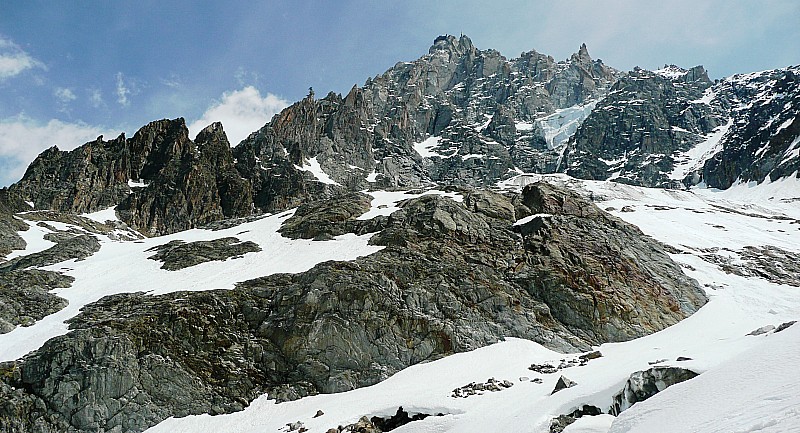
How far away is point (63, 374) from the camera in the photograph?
25734 millimetres

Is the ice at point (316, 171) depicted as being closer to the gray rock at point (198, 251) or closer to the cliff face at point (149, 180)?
the cliff face at point (149, 180)

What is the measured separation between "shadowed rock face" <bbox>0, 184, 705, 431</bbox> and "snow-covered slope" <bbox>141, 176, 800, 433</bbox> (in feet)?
5.62

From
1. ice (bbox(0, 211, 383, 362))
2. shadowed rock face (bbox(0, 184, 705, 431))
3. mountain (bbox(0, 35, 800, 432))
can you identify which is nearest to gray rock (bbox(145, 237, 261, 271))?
mountain (bbox(0, 35, 800, 432))

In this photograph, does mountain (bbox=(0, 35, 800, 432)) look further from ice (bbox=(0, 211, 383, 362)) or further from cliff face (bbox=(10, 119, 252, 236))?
cliff face (bbox=(10, 119, 252, 236))

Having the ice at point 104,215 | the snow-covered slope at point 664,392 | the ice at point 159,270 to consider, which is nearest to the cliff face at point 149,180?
the ice at point 104,215

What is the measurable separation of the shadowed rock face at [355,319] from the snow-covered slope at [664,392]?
1713mm

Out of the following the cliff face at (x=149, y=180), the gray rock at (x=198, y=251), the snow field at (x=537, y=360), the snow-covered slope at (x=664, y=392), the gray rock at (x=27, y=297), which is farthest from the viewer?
the cliff face at (x=149, y=180)

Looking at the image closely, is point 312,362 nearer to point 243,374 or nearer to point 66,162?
point 243,374

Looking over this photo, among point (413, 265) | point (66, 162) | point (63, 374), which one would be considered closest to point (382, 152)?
point (66, 162)

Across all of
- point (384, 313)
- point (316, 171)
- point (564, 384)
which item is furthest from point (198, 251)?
point (316, 171)

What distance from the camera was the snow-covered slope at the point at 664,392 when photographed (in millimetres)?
8773

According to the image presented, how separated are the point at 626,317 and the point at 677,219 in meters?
49.4

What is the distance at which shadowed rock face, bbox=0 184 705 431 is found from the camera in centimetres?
2603

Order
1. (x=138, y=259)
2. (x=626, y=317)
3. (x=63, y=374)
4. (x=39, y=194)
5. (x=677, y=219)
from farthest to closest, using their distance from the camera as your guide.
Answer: (x=39, y=194), (x=677, y=219), (x=138, y=259), (x=626, y=317), (x=63, y=374)
